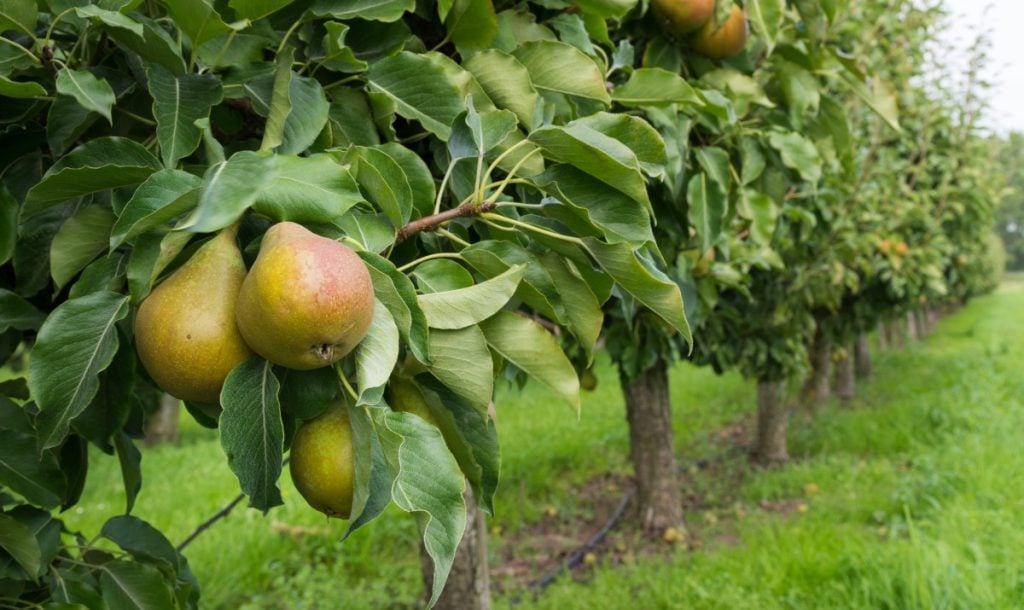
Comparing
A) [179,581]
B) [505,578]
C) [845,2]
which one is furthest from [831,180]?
[179,581]

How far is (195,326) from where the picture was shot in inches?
29.8

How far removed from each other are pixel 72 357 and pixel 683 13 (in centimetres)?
122

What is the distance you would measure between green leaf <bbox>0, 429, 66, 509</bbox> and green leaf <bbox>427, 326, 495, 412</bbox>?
0.65 metres

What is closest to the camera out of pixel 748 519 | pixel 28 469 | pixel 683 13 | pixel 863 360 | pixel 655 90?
pixel 28 469

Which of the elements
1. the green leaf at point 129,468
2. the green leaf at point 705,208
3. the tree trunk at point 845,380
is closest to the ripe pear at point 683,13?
the green leaf at point 705,208

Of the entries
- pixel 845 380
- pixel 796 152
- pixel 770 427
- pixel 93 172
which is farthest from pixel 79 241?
pixel 845 380

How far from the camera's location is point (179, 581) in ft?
4.84

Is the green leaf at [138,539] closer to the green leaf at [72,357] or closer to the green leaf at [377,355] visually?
the green leaf at [72,357]

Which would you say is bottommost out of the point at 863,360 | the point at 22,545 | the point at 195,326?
the point at 863,360

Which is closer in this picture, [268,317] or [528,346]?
[268,317]

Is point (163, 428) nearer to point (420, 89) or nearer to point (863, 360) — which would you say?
point (863, 360)

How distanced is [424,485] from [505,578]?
4.26 metres

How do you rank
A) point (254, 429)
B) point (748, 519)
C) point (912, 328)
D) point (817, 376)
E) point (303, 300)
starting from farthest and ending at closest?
point (912, 328)
point (817, 376)
point (748, 519)
point (254, 429)
point (303, 300)

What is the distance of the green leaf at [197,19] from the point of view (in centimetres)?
84
